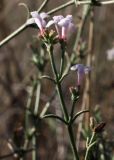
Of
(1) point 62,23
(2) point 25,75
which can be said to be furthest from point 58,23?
(2) point 25,75

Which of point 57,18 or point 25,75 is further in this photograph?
point 25,75

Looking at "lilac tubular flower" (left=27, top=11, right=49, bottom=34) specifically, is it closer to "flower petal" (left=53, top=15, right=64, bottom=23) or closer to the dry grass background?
"flower petal" (left=53, top=15, right=64, bottom=23)

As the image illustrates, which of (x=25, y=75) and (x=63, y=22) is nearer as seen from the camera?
(x=63, y=22)

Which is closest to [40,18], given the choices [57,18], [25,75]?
[57,18]

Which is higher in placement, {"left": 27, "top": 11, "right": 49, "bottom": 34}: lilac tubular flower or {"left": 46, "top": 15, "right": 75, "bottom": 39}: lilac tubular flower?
{"left": 27, "top": 11, "right": 49, "bottom": 34}: lilac tubular flower

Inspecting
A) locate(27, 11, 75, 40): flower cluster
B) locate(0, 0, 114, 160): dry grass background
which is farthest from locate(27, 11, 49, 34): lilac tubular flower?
locate(0, 0, 114, 160): dry grass background

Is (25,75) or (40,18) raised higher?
(25,75)

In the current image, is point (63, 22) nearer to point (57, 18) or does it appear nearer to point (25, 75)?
point (57, 18)

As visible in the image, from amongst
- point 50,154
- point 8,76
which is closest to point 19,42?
point 8,76

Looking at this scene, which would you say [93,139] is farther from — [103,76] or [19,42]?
[19,42]

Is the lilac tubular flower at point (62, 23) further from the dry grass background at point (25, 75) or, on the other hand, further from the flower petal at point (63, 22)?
the dry grass background at point (25, 75)

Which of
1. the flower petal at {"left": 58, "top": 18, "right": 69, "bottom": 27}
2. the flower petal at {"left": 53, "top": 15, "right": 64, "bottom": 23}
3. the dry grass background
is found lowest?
the flower petal at {"left": 58, "top": 18, "right": 69, "bottom": 27}

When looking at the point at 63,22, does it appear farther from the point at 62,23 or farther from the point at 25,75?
the point at 25,75
